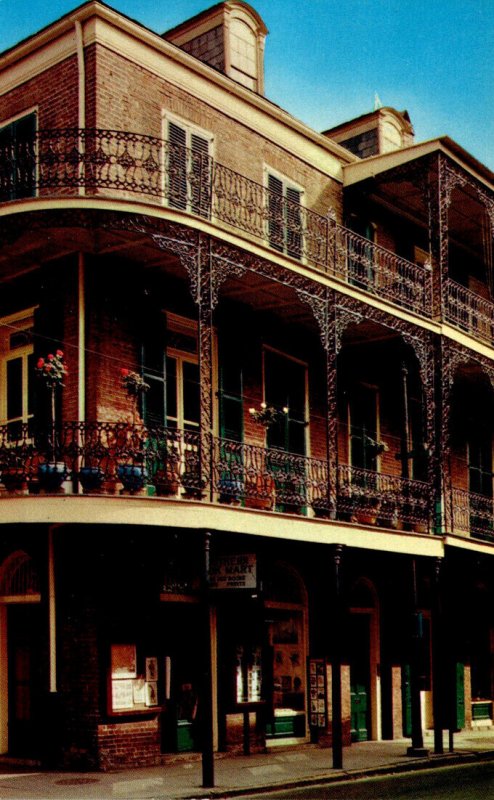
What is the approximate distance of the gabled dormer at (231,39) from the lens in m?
19.5

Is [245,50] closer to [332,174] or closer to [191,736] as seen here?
[332,174]

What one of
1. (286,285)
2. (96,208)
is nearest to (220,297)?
(286,285)

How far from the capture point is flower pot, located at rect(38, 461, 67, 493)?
45.7 ft

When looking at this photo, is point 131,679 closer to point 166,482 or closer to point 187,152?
point 166,482

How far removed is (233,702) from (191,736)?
3.22ft

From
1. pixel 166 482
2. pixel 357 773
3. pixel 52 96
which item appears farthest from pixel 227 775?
pixel 52 96

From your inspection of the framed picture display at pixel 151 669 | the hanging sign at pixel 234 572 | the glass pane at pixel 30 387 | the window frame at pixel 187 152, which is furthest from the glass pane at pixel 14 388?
the framed picture display at pixel 151 669

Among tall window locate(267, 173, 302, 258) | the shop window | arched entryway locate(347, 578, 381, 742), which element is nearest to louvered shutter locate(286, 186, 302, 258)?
tall window locate(267, 173, 302, 258)

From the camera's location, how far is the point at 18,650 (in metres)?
15.9

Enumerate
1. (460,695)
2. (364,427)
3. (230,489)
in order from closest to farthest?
(230,489) → (364,427) → (460,695)

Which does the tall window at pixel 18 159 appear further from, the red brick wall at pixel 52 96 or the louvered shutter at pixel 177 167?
the louvered shutter at pixel 177 167

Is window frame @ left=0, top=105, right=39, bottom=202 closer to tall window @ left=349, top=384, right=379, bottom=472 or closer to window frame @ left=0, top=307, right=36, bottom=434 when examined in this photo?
window frame @ left=0, top=307, right=36, bottom=434

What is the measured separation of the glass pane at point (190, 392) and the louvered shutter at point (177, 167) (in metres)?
2.42

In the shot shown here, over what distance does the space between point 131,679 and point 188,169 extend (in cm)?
733
